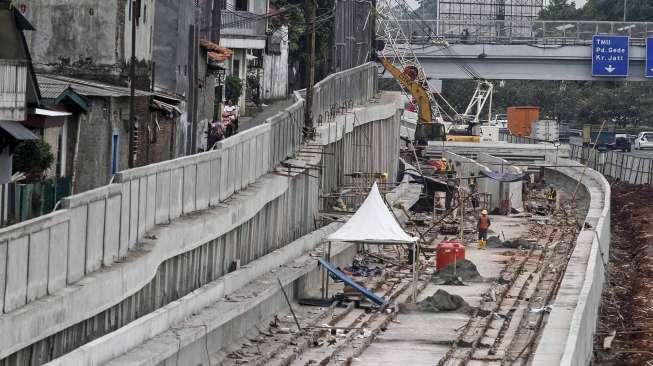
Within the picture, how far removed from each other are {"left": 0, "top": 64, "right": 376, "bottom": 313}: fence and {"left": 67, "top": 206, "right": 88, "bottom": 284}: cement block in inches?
0.5

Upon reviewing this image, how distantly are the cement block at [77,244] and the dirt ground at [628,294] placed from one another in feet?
40.9

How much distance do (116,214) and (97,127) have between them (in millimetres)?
9617

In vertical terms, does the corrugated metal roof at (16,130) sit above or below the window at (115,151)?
above

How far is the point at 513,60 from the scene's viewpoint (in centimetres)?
8731

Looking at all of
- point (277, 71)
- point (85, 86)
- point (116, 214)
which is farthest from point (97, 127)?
point (277, 71)

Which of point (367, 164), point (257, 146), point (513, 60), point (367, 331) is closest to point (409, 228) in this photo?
point (367, 164)

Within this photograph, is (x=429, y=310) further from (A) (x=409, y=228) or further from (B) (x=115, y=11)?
(A) (x=409, y=228)

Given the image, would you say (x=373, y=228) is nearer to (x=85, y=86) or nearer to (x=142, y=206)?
(x=85, y=86)

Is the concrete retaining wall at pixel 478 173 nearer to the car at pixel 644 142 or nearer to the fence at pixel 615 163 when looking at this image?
the fence at pixel 615 163

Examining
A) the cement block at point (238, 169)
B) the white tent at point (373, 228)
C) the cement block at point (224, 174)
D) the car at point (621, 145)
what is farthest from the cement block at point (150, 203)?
the car at point (621, 145)

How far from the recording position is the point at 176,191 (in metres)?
30.6

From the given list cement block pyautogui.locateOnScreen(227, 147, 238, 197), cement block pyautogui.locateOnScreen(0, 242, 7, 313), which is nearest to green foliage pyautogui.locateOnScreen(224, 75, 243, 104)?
cement block pyautogui.locateOnScreen(227, 147, 238, 197)

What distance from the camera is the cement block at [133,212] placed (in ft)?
88.4

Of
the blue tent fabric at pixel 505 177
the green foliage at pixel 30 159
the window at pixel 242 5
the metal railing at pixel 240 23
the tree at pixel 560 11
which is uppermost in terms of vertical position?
the tree at pixel 560 11
